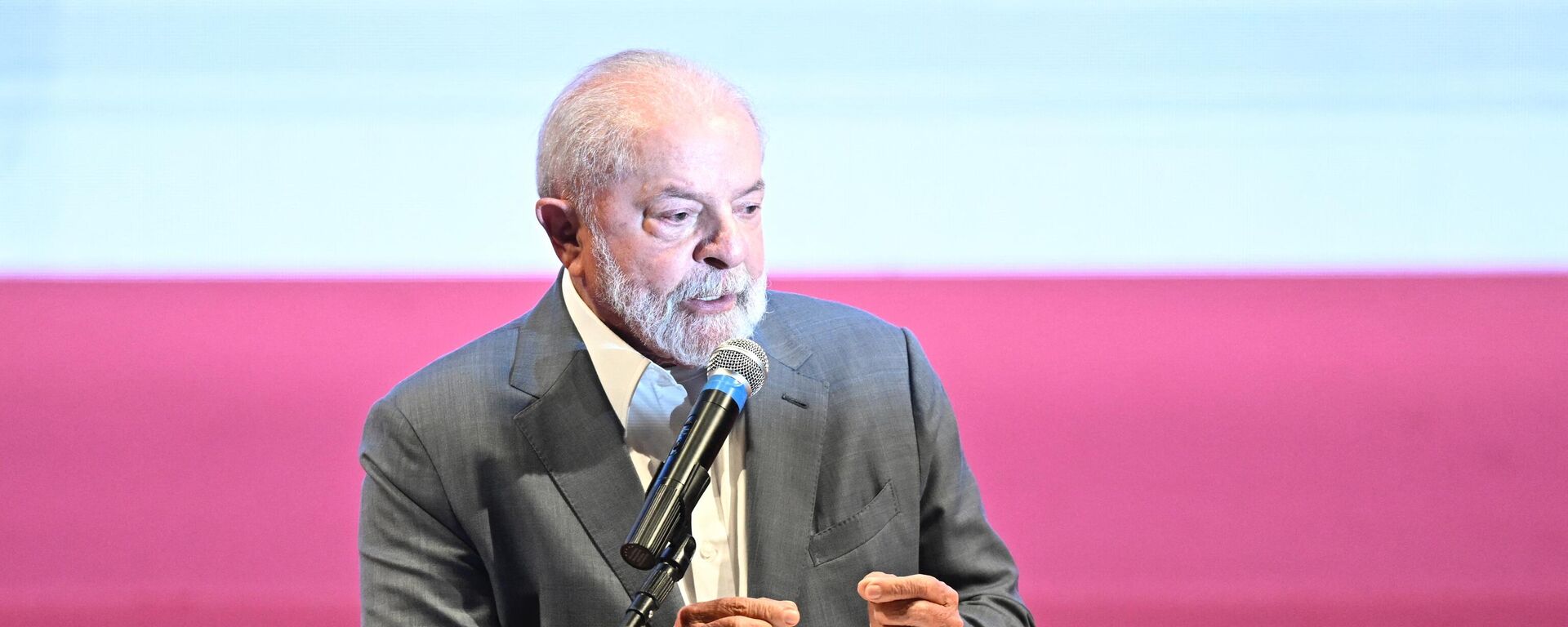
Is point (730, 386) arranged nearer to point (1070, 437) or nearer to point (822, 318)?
point (822, 318)

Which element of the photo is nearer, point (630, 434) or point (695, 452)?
point (695, 452)

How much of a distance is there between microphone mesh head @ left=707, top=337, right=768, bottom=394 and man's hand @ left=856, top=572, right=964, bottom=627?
0.68 ft

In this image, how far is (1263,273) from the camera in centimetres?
227

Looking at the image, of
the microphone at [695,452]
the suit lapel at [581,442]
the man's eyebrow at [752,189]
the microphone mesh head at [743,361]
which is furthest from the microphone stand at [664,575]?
the man's eyebrow at [752,189]

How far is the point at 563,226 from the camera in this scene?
139 centimetres

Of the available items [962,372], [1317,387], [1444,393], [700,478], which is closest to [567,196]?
[700,478]

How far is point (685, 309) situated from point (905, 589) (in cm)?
37

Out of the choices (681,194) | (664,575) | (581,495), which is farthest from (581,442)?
(664,575)

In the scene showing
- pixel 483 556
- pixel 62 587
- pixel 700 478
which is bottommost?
pixel 62 587

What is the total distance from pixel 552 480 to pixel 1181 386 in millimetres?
1333

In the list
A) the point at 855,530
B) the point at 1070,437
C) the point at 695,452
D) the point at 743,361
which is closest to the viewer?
the point at 695,452

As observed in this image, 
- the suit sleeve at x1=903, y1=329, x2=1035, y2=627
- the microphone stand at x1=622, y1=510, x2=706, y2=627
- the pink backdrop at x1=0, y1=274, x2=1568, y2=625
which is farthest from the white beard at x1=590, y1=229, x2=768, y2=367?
the pink backdrop at x1=0, y1=274, x2=1568, y2=625

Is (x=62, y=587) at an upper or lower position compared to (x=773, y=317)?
lower

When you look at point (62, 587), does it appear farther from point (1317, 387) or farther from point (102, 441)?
point (1317, 387)
